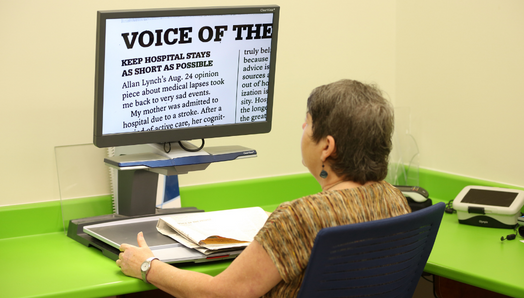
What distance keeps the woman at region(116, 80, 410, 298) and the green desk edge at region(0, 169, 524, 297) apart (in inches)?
Result: 4.5

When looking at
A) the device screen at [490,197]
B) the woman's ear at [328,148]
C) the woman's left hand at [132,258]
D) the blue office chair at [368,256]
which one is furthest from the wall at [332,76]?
the blue office chair at [368,256]

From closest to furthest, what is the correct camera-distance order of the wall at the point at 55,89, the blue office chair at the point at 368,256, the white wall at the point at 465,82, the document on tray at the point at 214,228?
the blue office chair at the point at 368,256 < the document on tray at the point at 214,228 < the wall at the point at 55,89 < the white wall at the point at 465,82

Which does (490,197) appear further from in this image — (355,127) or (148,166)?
(148,166)

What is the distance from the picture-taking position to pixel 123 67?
1482 millimetres

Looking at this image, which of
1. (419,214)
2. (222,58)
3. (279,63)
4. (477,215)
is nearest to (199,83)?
(222,58)

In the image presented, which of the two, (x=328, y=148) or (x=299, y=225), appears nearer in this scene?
(x=299, y=225)

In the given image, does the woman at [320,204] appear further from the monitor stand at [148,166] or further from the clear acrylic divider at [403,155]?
the clear acrylic divider at [403,155]

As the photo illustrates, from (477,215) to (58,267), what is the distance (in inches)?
49.2

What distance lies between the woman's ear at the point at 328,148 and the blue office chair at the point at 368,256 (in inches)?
8.7

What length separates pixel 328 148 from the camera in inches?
47.2

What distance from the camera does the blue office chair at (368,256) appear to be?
1.02 meters

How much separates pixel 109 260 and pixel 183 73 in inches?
22.2

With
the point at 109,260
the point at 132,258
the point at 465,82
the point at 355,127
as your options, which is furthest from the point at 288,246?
the point at 465,82

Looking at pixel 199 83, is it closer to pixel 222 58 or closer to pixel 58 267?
pixel 222 58
